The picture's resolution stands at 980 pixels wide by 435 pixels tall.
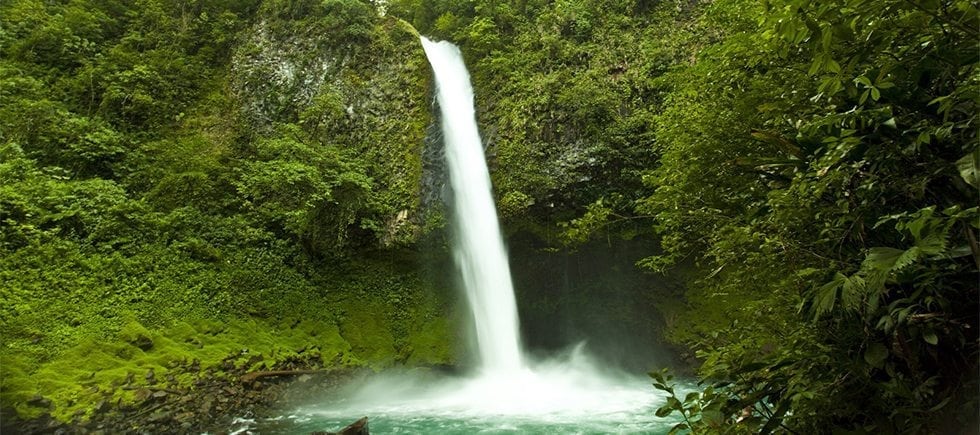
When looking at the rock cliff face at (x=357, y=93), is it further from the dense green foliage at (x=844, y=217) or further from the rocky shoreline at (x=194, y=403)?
the dense green foliage at (x=844, y=217)

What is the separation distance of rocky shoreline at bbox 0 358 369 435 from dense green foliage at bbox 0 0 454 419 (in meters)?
0.24

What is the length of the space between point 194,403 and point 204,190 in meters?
5.47

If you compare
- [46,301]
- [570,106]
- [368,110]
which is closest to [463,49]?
[368,110]

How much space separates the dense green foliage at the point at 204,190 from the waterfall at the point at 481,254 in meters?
0.86

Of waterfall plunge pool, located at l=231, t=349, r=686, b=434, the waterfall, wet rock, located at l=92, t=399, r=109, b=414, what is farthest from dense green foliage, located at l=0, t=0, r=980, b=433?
waterfall plunge pool, located at l=231, t=349, r=686, b=434

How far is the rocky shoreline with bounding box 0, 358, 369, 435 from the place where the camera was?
6000 millimetres

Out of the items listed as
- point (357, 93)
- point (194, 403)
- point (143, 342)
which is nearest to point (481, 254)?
point (357, 93)

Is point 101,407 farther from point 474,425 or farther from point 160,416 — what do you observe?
point 474,425

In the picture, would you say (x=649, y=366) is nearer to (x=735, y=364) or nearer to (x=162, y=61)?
(x=735, y=364)

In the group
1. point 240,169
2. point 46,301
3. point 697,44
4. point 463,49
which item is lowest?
point 46,301

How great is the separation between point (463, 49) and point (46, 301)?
11.2 metres

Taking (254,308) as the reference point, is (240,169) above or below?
above

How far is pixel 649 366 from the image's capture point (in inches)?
429

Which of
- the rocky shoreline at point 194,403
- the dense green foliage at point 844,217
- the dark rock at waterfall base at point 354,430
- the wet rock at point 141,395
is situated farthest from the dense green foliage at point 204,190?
the dense green foliage at point 844,217
